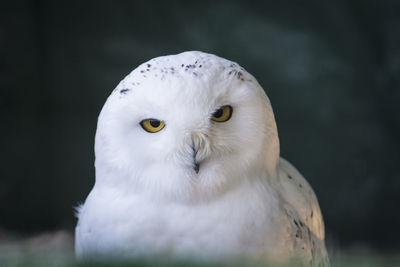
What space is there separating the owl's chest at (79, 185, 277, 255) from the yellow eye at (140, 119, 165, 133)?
0.67 feet

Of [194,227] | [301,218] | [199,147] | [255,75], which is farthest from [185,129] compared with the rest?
[255,75]

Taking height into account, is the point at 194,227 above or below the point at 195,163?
below

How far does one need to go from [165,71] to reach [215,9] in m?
Result: 1.58

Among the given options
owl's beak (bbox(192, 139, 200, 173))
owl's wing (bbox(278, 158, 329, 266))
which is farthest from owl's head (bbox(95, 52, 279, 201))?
owl's wing (bbox(278, 158, 329, 266))

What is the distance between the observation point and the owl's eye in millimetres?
1364

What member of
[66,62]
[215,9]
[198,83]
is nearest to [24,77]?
[66,62]

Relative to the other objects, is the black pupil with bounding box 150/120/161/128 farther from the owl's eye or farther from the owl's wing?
the owl's wing

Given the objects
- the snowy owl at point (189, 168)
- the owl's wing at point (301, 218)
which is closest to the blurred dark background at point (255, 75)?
the owl's wing at point (301, 218)

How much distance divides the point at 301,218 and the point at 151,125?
0.58 m

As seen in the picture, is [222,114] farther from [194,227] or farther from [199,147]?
[194,227]

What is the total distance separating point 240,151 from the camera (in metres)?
1.41

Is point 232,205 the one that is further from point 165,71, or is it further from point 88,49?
point 88,49

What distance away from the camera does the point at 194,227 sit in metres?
1.40

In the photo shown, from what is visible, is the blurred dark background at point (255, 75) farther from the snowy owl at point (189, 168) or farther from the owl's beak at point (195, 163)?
the owl's beak at point (195, 163)
